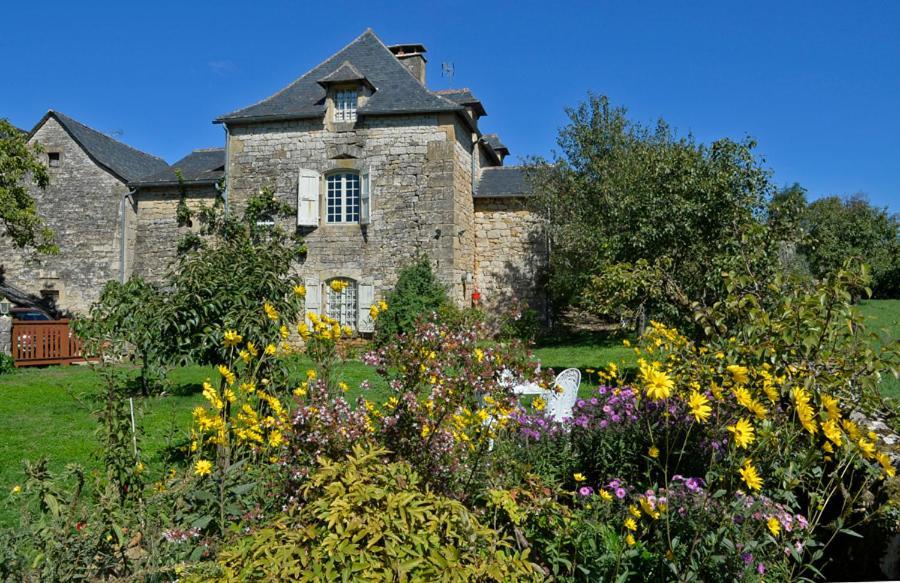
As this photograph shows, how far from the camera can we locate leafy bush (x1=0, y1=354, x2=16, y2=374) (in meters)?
13.9

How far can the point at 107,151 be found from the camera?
856 inches

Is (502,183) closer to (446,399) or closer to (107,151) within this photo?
(107,151)

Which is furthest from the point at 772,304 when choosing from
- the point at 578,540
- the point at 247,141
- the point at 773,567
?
the point at 247,141

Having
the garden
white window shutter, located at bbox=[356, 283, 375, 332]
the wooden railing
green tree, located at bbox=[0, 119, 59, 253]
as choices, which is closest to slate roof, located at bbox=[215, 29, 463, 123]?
white window shutter, located at bbox=[356, 283, 375, 332]

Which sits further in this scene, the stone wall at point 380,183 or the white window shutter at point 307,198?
the white window shutter at point 307,198

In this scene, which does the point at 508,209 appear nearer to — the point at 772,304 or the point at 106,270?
the point at 106,270

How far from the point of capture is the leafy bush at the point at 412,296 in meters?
15.2

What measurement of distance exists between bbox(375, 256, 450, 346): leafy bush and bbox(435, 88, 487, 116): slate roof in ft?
20.6

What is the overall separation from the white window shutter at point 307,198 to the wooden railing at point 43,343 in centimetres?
589

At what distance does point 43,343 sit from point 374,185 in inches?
339

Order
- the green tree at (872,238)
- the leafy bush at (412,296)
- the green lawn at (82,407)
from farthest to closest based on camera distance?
the green tree at (872,238) → the leafy bush at (412,296) → the green lawn at (82,407)

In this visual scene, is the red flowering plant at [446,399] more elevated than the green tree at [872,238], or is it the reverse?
the green tree at [872,238]

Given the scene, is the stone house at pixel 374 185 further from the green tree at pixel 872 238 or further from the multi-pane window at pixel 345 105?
the green tree at pixel 872 238

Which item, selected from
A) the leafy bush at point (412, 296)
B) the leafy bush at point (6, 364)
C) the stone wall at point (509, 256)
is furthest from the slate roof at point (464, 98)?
the leafy bush at point (6, 364)
